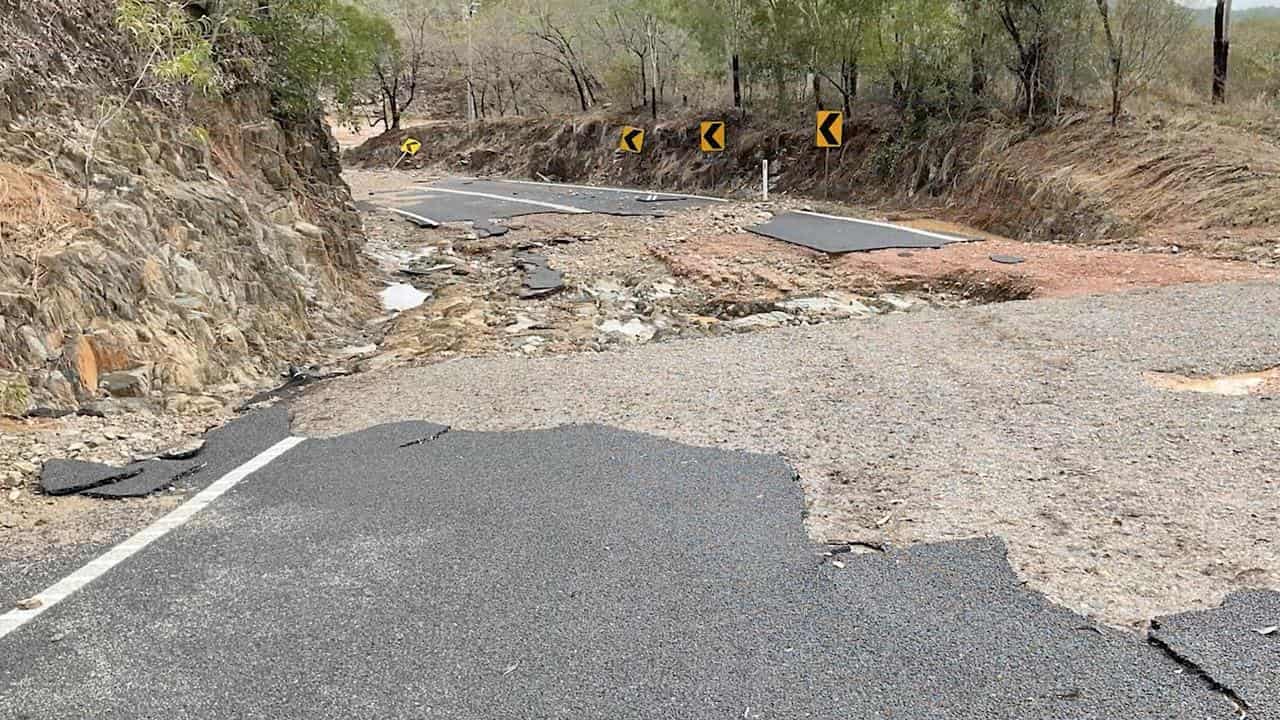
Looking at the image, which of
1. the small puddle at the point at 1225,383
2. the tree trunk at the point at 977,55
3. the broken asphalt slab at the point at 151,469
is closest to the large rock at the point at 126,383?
the broken asphalt slab at the point at 151,469

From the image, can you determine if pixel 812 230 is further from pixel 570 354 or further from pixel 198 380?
pixel 198 380

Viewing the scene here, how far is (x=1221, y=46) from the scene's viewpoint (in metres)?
20.2

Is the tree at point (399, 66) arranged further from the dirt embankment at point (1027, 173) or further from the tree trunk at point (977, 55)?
the tree trunk at point (977, 55)

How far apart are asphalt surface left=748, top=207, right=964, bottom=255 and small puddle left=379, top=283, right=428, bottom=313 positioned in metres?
6.02

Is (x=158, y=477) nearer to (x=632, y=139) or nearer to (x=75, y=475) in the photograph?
(x=75, y=475)

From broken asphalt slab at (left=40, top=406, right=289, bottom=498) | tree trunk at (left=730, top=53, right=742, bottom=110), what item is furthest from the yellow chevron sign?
broken asphalt slab at (left=40, top=406, right=289, bottom=498)

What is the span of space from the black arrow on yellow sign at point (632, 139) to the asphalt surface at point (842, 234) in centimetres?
1366

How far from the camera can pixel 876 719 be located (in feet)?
9.12

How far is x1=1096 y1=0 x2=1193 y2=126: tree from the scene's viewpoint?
16.6 m

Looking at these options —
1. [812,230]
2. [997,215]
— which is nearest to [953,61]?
[997,215]

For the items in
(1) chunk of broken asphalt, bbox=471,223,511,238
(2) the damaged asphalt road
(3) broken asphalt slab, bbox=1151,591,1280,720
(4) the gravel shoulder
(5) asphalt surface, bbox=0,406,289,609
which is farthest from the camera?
(1) chunk of broken asphalt, bbox=471,223,511,238

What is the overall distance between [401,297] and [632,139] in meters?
19.6

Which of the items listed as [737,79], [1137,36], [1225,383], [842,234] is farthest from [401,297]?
[737,79]

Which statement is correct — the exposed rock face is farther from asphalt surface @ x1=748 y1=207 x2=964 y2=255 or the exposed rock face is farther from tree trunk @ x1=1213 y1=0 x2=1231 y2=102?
tree trunk @ x1=1213 y1=0 x2=1231 y2=102
